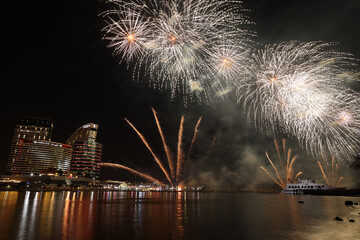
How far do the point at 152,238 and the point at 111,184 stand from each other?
191m

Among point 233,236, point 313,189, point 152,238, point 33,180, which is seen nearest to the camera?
point 152,238

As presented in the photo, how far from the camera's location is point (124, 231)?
1744 centimetres

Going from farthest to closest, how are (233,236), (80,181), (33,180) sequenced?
(80,181)
(33,180)
(233,236)

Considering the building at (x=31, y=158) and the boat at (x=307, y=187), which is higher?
the building at (x=31, y=158)

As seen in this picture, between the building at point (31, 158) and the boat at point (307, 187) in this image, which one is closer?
the boat at point (307, 187)

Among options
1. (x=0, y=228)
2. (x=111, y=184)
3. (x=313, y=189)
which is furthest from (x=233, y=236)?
(x=111, y=184)

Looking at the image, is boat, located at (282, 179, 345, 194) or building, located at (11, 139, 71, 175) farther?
building, located at (11, 139, 71, 175)

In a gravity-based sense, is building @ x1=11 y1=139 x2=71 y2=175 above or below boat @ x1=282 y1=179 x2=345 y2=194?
above

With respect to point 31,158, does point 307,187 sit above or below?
below

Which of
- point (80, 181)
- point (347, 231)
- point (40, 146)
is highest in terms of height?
point (40, 146)

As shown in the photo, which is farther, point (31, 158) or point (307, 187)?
point (31, 158)

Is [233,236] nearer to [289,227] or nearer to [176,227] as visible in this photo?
[176,227]

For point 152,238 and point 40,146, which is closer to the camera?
point 152,238

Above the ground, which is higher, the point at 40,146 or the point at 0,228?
the point at 40,146
